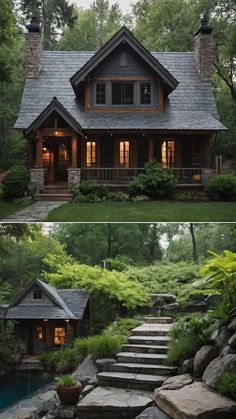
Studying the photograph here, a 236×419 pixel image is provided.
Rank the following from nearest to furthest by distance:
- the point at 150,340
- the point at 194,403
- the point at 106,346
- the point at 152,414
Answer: the point at 194,403 → the point at 152,414 → the point at 106,346 → the point at 150,340

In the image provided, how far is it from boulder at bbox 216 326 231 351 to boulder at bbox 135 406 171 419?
1.41m

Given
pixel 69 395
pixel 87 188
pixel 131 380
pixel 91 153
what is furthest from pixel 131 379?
pixel 91 153

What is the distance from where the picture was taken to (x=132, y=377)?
300 inches

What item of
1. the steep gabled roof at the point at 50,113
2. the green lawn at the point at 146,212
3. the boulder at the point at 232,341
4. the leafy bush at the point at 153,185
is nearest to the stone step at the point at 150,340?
the boulder at the point at 232,341

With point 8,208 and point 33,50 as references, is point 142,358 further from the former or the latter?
point 33,50

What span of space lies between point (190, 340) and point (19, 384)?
579 centimetres

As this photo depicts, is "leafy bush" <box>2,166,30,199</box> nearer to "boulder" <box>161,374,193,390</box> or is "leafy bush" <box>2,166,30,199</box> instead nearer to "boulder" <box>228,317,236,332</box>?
"boulder" <box>161,374,193,390</box>

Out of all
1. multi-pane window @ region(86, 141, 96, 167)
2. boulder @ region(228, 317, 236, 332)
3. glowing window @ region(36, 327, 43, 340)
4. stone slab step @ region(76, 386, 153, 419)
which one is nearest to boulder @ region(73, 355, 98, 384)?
stone slab step @ region(76, 386, 153, 419)

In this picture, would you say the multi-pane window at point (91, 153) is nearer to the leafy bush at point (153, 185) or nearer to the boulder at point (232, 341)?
the leafy bush at point (153, 185)

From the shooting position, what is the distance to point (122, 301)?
40.3 ft

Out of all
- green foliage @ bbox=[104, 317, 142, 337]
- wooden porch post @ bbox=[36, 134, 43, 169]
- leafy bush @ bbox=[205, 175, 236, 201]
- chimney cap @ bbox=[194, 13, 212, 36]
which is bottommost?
green foliage @ bbox=[104, 317, 142, 337]

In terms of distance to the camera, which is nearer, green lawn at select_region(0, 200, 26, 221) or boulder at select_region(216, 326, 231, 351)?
boulder at select_region(216, 326, 231, 351)

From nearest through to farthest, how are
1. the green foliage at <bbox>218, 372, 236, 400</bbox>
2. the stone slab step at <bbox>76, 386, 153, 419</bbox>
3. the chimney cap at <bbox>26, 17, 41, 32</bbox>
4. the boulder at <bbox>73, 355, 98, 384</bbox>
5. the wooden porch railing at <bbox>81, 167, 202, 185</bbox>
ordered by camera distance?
the green foliage at <bbox>218, 372, 236, 400</bbox>, the stone slab step at <bbox>76, 386, 153, 419</bbox>, the boulder at <bbox>73, 355, 98, 384</bbox>, the wooden porch railing at <bbox>81, 167, 202, 185</bbox>, the chimney cap at <bbox>26, 17, 41, 32</bbox>

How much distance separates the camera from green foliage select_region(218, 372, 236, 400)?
20.1 feet
